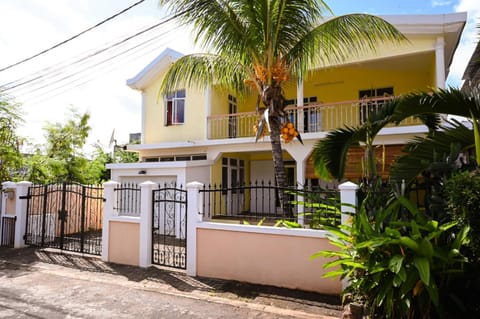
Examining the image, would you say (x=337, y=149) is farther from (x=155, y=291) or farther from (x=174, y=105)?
(x=174, y=105)

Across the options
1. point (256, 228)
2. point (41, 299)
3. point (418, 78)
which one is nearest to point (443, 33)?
point (418, 78)

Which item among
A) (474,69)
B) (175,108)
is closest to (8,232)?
(175,108)

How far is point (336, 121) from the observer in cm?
1202

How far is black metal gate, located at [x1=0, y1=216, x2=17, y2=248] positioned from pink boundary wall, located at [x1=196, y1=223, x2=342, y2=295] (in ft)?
21.9

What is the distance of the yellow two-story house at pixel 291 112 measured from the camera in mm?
9578

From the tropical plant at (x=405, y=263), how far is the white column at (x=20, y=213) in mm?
9265

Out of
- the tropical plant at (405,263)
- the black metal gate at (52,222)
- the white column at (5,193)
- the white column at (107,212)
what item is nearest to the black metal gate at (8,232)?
the white column at (5,193)

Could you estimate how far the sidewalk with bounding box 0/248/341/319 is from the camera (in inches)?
186

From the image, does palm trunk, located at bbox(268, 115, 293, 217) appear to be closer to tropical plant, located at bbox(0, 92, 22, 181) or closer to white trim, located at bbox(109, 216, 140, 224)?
white trim, located at bbox(109, 216, 140, 224)

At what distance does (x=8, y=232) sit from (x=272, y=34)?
9556 mm

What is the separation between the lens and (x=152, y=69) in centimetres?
1352

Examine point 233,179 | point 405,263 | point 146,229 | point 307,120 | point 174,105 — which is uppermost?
point 174,105

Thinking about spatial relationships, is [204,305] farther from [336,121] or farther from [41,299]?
[336,121]

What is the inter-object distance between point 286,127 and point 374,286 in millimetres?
4232
